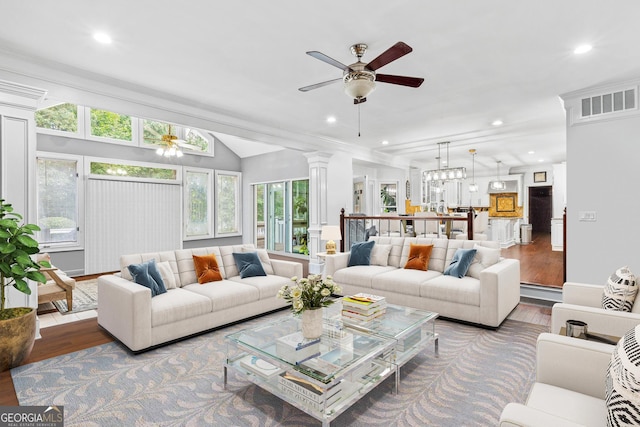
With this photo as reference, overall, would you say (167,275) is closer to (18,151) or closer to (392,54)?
(18,151)

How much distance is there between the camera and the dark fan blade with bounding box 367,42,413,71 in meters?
2.35

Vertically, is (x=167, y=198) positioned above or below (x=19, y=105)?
below

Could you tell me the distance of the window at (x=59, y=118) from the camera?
19.9 ft

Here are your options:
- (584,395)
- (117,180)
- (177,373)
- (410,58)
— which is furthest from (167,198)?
(584,395)

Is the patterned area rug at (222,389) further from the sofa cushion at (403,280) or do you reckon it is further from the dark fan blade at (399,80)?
the dark fan blade at (399,80)

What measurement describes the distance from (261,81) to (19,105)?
243 centimetres

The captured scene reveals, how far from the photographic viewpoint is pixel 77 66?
11.4 feet

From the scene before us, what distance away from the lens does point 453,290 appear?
368 centimetres

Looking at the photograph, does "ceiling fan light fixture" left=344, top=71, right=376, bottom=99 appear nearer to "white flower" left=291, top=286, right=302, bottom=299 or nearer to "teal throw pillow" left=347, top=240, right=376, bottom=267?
"white flower" left=291, top=286, right=302, bottom=299

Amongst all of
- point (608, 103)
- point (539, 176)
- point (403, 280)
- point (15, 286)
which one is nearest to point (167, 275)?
point (15, 286)

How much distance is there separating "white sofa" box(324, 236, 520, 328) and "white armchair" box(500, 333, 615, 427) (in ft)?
6.14

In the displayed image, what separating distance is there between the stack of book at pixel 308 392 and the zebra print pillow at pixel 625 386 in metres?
1.27

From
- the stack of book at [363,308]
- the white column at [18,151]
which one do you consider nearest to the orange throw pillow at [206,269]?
the white column at [18,151]

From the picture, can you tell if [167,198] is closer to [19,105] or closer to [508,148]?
[19,105]
